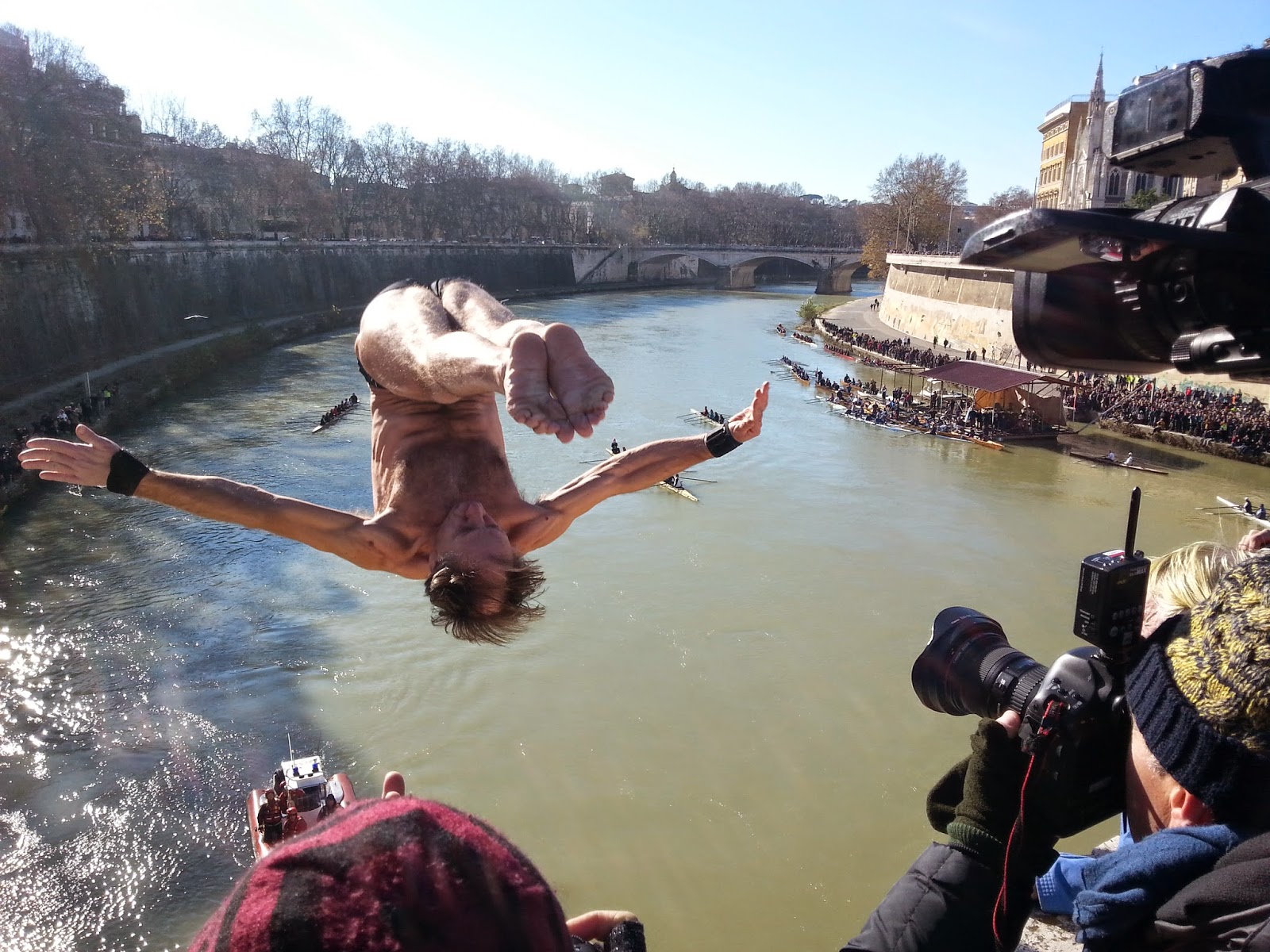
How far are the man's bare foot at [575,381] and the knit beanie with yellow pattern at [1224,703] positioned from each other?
3.08 feet

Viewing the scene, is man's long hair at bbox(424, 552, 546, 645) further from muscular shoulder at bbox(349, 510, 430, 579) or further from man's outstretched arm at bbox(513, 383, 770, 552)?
man's outstretched arm at bbox(513, 383, 770, 552)

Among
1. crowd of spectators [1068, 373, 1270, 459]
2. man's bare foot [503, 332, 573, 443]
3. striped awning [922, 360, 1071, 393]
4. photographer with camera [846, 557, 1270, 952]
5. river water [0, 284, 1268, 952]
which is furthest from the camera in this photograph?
striped awning [922, 360, 1071, 393]

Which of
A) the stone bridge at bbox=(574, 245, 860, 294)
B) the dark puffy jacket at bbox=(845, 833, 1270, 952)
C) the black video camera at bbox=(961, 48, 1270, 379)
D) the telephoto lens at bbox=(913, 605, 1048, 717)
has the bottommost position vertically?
the dark puffy jacket at bbox=(845, 833, 1270, 952)

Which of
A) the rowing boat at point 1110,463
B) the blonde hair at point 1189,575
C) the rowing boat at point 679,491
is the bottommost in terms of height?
the rowing boat at point 679,491

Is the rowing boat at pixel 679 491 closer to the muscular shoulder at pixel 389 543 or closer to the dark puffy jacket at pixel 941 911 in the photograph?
the muscular shoulder at pixel 389 543

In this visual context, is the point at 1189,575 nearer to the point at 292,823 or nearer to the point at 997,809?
the point at 997,809

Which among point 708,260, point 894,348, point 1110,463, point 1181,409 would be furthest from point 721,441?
point 708,260

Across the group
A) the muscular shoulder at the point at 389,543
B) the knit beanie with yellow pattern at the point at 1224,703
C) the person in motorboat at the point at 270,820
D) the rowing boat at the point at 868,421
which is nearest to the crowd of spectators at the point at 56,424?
the person in motorboat at the point at 270,820

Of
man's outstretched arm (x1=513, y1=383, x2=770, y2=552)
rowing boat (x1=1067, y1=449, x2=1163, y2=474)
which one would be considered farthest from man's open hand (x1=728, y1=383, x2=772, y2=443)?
rowing boat (x1=1067, y1=449, x2=1163, y2=474)

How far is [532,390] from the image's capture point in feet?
5.51

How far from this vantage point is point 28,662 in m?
9.17

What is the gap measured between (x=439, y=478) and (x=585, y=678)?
7.11m

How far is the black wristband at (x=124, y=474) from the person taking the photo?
2352 millimetres

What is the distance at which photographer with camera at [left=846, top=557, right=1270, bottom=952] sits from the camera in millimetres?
902
